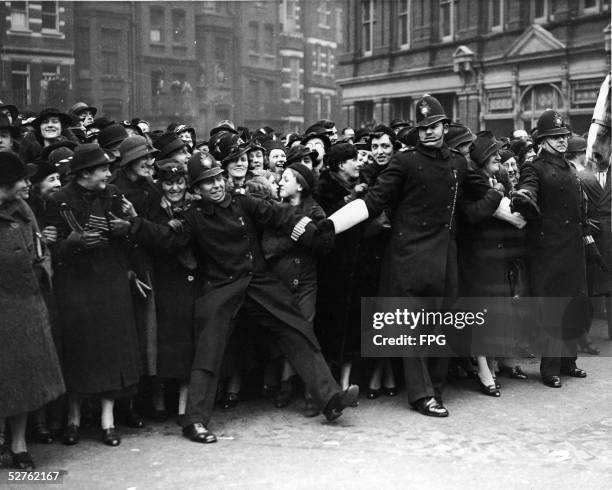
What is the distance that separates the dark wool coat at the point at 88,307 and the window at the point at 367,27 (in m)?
26.1

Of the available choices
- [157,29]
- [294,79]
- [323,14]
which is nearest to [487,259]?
[157,29]

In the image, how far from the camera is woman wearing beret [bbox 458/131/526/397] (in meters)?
6.82

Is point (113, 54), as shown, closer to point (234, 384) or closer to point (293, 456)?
point (234, 384)

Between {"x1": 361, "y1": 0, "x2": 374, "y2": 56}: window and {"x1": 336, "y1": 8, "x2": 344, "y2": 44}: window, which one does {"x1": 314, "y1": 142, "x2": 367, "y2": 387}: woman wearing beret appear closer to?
{"x1": 361, "y1": 0, "x2": 374, "y2": 56}: window

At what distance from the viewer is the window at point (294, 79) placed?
35.5 m

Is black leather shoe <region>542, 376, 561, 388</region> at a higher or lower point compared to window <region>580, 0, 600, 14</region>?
lower

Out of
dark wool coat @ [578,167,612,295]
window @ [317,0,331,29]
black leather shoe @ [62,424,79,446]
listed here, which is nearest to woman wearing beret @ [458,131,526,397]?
dark wool coat @ [578,167,612,295]

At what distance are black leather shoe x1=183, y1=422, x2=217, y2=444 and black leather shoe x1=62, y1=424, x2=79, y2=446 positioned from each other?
71 centimetres

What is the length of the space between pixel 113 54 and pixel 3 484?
16844 millimetres

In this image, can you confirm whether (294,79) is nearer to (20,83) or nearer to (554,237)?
(20,83)

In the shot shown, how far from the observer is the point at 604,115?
9.25 meters

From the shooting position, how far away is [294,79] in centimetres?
3681

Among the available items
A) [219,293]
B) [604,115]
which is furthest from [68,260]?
[604,115]

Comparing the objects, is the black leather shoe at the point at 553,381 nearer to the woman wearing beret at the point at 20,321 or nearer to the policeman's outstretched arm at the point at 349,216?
the policeman's outstretched arm at the point at 349,216
